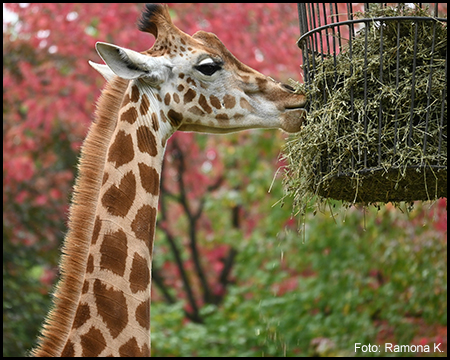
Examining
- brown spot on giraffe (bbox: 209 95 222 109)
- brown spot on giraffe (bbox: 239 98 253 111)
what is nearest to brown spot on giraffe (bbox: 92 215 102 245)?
brown spot on giraffe (bbox: 209 95 222 109)

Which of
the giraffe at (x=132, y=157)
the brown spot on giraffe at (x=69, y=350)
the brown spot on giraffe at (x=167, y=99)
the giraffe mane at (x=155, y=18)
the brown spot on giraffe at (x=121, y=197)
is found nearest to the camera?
the brown spot on giraffe at (x=69, y=350)

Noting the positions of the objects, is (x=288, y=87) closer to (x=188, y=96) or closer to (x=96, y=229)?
(x=188, y=96)

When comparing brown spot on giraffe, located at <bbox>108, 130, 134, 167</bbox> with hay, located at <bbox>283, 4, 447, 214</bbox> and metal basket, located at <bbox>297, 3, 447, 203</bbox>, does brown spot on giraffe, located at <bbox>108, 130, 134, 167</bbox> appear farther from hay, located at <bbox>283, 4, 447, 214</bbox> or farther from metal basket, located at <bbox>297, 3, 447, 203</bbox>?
metal basket, located at <bbox>297, 3, 447, 203</bbox>

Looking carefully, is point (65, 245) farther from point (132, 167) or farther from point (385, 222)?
point (385, 222)

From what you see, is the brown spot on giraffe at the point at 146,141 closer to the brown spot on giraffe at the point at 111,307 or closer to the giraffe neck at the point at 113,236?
the giraffe neck at the point at 113,236

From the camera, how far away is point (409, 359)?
6555 millimetres

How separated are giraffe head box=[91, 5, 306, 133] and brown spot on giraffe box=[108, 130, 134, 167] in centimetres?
27

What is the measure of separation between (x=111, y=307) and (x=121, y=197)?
21.1 inches

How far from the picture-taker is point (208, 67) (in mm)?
3283

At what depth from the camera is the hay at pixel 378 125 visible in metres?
2.76

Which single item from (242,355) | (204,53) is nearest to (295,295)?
(242,355)

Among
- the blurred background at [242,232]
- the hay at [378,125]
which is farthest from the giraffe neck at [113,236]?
the blurred background at [242,232]

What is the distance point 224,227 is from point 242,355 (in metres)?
5.25

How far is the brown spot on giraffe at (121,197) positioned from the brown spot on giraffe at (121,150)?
76 millimetres
